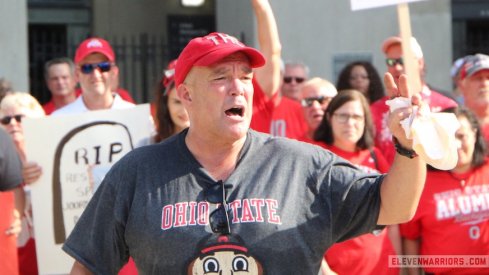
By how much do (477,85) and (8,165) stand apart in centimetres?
326

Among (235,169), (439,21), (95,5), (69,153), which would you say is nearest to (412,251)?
(69,153)

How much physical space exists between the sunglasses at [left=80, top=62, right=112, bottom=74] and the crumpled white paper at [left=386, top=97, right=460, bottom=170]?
13.2 feet

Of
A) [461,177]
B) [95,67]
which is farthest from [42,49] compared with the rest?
[461,177]

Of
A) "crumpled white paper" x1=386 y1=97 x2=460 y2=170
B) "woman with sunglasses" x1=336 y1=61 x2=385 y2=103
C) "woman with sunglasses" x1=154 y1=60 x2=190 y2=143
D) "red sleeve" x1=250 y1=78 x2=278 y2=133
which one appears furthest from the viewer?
"woman with sunglasses" x1=336 y1=61 x2=385 y2=103

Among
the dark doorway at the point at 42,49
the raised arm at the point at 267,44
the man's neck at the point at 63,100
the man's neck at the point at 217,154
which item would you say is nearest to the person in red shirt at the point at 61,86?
the man's neck at the point at 63,100

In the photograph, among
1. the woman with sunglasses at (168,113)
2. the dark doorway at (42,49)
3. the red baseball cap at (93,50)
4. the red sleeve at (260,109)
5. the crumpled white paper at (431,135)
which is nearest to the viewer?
the crumpled white paper at (431,135)

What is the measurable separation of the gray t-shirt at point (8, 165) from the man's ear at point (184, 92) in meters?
2.77

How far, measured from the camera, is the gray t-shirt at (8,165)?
21.6ft

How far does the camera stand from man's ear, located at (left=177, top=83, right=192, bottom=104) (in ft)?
13.2

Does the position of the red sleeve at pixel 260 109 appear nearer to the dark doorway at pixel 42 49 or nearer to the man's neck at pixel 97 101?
the man's neck at pixel 97 101

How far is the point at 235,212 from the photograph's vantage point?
3773mm

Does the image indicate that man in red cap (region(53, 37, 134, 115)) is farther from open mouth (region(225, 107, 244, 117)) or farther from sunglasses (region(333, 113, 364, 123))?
open mouth (region(225, 107, 244, 117))

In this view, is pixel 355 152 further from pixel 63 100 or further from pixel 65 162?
pixel 63 100

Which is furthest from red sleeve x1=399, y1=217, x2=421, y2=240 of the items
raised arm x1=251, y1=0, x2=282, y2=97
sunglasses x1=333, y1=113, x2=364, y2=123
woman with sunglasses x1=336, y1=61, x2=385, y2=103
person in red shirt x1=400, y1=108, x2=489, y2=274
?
woman with sunglasses x1=336, y1=61, x2=385, y2=103
